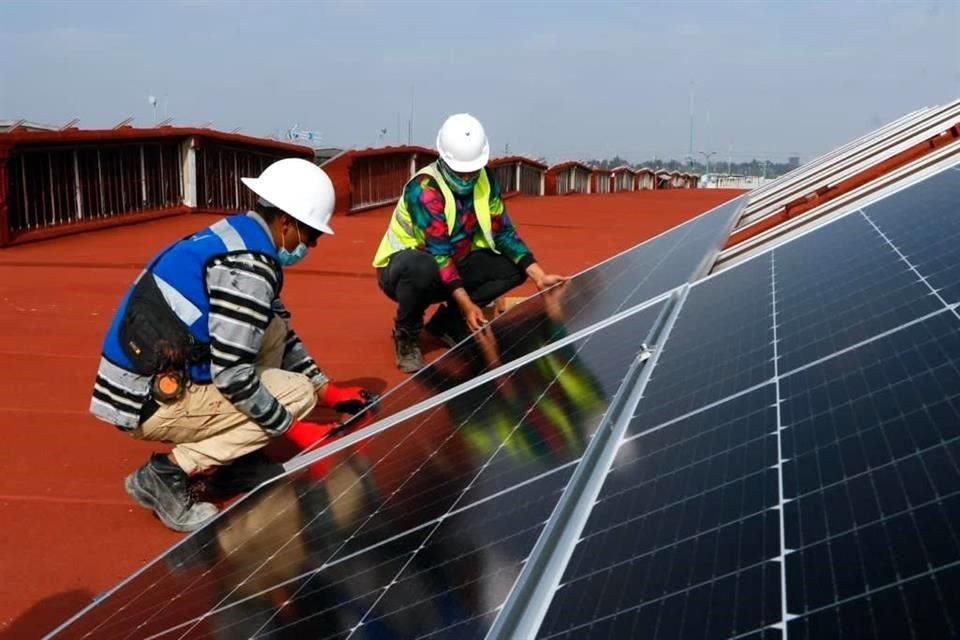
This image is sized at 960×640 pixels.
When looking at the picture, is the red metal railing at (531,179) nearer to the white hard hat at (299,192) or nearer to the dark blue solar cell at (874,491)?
the white hard hat at (299,192)

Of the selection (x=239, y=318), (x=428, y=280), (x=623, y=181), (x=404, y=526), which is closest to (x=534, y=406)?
(x=404, y=526)

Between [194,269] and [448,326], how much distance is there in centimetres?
353

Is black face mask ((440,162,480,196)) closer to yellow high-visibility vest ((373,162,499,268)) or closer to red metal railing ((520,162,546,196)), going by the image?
yellow high-visibility vest ((373,162,499,268))

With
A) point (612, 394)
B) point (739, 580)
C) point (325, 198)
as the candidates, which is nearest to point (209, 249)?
point (325, 198)

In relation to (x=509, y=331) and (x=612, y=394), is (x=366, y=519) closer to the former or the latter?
(x=612, y=394)

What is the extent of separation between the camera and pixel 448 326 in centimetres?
803

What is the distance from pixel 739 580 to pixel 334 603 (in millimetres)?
1243

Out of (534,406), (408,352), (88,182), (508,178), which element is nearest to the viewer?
(534,406)

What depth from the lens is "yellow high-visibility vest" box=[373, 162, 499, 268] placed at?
7035 mm

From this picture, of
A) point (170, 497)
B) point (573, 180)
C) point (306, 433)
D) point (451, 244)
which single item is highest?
point (451, 244)

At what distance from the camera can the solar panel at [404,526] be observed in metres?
2.64

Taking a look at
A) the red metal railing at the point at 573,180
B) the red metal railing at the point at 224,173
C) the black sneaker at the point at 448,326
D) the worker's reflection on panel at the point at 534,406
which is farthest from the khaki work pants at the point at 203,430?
the red metal railing at the point at 573,180

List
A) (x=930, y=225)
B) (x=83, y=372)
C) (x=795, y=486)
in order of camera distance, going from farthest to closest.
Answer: (x=83, y=372), (x=930, y=225), (x=795, y=486)

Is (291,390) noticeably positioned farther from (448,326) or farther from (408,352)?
(448,326)
